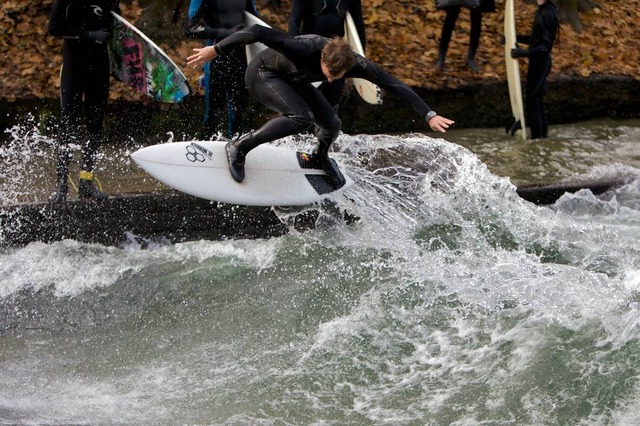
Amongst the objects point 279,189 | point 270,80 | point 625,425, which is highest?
point 270,80

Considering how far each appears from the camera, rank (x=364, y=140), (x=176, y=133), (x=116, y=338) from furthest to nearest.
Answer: (x=176, y=133)
(x=364, y=140)
(x=116, y=338)

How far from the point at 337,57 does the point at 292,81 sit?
65cm

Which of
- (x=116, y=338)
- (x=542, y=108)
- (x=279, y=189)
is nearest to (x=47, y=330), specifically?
(x=116, y=338)

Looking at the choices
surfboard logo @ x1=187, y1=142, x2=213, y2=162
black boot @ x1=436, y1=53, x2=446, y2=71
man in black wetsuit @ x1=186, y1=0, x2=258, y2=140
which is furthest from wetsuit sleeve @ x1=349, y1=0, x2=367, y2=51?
black boot @ x1=436, y1=53, x2=446, y2=71

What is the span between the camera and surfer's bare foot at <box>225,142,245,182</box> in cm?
755

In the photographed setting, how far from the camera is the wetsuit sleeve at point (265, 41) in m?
6.85

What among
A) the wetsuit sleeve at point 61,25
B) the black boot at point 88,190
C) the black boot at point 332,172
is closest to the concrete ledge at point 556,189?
the black boot at point 332,172

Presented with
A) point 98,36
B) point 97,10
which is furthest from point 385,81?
point 97,10

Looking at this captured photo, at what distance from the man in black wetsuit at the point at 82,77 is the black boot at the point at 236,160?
98 centimetres

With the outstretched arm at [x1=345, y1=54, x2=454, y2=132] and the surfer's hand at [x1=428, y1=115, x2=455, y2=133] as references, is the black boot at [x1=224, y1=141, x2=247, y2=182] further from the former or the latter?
the surfer's hand at [x1=428, y1=115, x2=455, y2=133]

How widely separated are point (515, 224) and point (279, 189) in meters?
1.92

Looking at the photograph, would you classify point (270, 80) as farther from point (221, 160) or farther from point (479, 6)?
point (479, 6)

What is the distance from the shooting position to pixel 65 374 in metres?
6.05

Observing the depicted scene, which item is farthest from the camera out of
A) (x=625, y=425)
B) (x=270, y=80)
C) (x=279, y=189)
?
(x=279, y=189)
